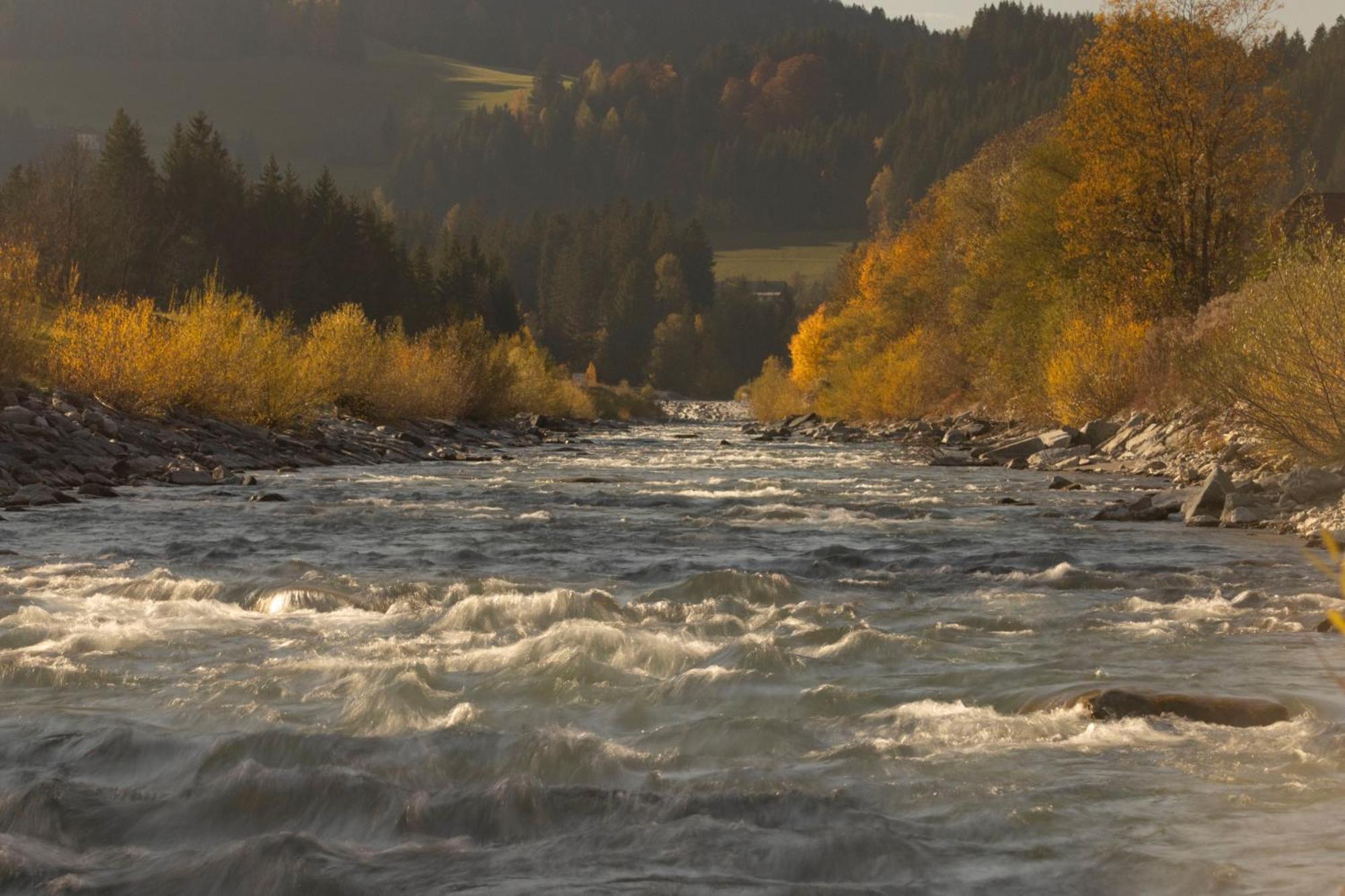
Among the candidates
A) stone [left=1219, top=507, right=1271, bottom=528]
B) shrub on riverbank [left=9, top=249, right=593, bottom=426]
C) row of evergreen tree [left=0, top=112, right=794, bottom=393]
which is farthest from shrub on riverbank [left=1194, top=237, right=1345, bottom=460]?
row of evergreen tree [left=0, top=112, right=794, bottom=393]

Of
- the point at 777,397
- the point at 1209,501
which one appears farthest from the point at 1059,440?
Result: the point at 777,397

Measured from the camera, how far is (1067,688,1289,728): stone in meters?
7.77

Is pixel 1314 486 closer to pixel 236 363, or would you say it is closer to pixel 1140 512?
pixel 1140 512

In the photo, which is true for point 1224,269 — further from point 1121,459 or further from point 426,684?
point 426,684

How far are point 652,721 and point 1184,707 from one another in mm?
3226

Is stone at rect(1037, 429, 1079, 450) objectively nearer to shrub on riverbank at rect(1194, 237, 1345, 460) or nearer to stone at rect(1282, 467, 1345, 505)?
shrub on riverbank at rect(1194, 237, 1345, 460)

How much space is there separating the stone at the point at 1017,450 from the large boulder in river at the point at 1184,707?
26.3 m

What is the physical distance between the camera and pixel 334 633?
1065 centimetres

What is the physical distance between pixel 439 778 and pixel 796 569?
8077 mm

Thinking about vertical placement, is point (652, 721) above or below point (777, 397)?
above

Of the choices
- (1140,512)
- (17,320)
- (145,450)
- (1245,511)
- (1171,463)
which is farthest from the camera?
(1171,463)

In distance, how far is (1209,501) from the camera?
18.6m

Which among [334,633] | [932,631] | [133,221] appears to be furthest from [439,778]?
[133,221]

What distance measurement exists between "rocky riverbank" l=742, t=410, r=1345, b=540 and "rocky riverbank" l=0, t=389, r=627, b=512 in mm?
14003
